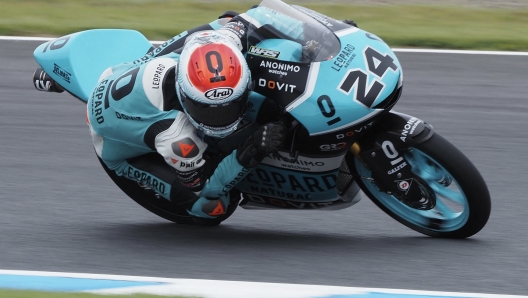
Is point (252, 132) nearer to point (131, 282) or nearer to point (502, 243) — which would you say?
point (131, 282)

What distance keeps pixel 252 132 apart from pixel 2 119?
3.42 meters

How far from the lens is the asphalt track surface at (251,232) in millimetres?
4520

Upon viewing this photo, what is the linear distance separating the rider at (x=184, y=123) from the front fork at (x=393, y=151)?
48cm

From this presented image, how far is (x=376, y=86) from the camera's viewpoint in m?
4.18

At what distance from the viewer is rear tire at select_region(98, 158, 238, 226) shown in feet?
17.0

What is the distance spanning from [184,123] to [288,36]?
629mm

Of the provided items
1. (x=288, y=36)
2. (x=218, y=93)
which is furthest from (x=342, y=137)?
(x=218, y=93)

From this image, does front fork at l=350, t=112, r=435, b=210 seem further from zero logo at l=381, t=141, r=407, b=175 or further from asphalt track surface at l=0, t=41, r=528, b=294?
asphalt track surface at l=0, t=41, r=528, b=294

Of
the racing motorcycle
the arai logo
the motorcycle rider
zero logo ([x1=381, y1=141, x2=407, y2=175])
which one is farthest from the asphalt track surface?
the arai logo

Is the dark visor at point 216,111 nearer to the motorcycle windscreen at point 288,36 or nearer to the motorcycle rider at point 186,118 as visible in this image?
the motorcycle rider at point 186,118

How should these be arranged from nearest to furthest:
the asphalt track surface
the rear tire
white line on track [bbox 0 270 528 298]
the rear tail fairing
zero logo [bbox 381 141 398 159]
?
white line on track [bbox 0 270 528 298]
the rear tail fairing
zero logo [bbox 381 141 398 159]
the asphalt track surface
the rear tire

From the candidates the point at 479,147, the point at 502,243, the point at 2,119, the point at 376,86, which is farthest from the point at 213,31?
the point at 2,119

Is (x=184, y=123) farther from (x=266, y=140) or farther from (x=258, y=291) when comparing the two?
(x=258, y=291)

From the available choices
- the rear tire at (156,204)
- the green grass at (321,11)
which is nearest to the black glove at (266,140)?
the rear tire at (156,204)
